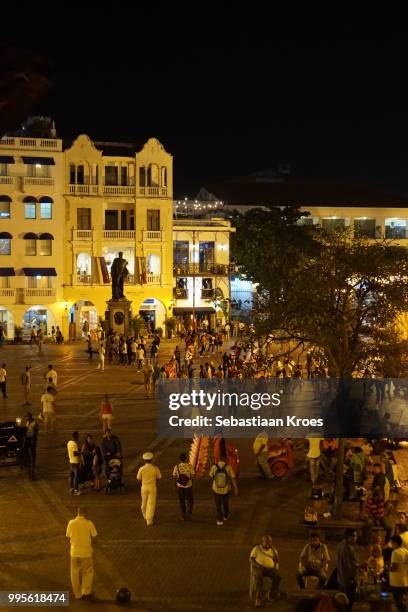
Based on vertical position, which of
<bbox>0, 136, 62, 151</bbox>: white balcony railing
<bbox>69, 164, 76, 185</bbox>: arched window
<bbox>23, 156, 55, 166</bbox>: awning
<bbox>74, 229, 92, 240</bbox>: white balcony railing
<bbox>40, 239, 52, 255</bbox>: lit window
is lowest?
<bbox>40, 239, 52, 255</bbox>: lit window

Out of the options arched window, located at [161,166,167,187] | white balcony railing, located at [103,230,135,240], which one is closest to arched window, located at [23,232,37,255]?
white balcony railing, located at [103,230,135,240]

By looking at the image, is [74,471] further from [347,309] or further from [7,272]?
[7,272]

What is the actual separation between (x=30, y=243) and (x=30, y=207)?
2.38 metres

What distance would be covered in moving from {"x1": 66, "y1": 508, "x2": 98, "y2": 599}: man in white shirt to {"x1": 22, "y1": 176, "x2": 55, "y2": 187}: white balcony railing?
4621 centimetres

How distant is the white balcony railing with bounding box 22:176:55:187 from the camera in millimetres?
54856

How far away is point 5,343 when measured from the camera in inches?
2026

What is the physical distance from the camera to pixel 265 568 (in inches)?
418

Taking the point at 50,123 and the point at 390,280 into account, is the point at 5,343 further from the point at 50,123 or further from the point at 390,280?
the point at 390,280

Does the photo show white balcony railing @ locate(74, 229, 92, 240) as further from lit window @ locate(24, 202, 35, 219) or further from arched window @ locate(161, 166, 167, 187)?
arched window @ locate(161, 166, 167, 187)

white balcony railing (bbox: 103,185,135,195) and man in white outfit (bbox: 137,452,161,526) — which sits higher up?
white balcony railing (bbox: 103,185,135,195)

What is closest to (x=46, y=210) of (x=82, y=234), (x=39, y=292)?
(x=82, y=234)

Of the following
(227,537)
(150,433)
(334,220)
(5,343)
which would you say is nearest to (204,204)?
(334,220)

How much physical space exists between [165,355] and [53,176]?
59.7 feet

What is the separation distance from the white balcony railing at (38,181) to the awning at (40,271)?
556 centimetres
